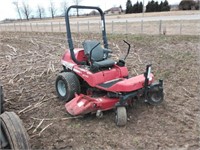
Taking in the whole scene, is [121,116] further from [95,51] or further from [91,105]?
[95,51]

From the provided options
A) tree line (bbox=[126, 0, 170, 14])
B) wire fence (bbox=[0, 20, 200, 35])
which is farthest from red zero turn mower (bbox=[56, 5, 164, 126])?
tree line (bbox=[126, 0, 170, 14])

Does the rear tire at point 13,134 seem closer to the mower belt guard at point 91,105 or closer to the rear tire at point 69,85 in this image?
the mower belt guard at point 91,105

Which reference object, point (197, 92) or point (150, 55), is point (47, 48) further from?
point (197, 92)

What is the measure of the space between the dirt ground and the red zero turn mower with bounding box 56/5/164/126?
23 centimetres

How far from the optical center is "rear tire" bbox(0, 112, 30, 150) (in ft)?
10.1

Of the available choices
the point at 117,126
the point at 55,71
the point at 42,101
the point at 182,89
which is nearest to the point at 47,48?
the point at 55,71

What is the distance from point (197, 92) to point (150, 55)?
11.6 ft

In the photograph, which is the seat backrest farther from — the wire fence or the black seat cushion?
the wire fence

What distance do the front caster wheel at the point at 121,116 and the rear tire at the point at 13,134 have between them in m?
1.73

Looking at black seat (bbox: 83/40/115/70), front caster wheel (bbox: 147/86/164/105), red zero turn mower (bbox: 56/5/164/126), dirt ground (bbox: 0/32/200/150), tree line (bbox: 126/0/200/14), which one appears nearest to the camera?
dirt ground (bbox: 0/32/200/150)

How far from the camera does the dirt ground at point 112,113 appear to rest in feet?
13.6

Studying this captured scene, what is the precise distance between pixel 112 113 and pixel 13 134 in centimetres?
227

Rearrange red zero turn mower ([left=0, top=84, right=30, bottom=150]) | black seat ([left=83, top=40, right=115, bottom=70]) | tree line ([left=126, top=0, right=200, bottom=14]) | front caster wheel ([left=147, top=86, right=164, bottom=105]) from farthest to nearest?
tree line ([left=126, top=0, right=200, bottom=14]) < black seat ([left=83, top=40, right=115, bottom=70]) < front caster wheel ([left=147, top=86, right=164, bottom=105]) < red zero turn mower ([left=0, top=84, right=30, bottom=150])

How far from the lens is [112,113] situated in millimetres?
5027
